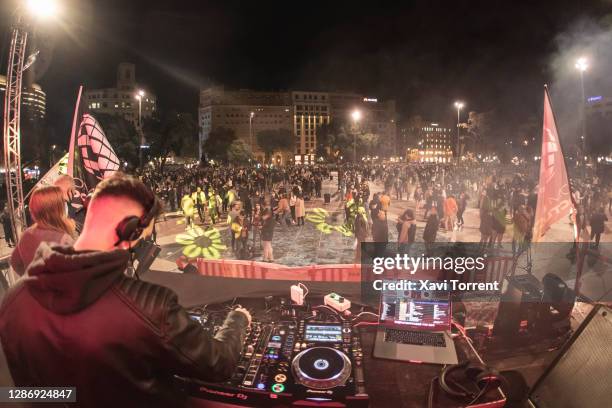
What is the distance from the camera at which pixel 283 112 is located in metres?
120

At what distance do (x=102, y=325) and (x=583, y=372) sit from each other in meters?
2.54

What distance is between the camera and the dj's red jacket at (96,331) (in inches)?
52.8

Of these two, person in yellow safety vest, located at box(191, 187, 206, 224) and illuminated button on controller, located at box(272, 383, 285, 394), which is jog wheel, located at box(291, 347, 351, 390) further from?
person in yellow safety vest, located at box(191, 187, 206, 224)

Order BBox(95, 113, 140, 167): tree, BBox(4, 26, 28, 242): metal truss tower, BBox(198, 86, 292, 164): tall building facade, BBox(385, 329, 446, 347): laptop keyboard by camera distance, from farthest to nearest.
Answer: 1. BBox(198, 86, 292, 164): tall building facade
2. BBox(95, 113, 140, 167): tree
3. BBox(4, 26, 28, 242): metal truss tower
4. BBox(385, 329, 446, 347): laptop keyboard

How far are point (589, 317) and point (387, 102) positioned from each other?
496ft

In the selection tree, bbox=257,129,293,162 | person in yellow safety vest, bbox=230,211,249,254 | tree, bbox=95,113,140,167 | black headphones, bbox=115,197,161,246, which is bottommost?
person in yellow safety vest, bbox=230,211,249,254

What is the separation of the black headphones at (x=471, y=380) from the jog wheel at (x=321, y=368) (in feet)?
1.97

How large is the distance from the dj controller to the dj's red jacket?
877 millimetres

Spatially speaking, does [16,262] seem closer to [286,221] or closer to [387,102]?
[286,221]

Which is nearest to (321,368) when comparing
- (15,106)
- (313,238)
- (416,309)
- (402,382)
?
(402,382)

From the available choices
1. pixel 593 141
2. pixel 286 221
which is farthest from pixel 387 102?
pixel 286 221

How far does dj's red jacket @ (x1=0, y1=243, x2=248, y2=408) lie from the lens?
1342 mm

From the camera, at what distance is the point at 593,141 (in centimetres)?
4675

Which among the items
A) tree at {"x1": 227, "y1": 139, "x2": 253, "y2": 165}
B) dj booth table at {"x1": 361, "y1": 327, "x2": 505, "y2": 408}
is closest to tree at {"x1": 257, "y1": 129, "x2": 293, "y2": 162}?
tree at {"x1": 227, "y1": 139, "x2": 253, "y2": 165}
